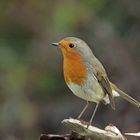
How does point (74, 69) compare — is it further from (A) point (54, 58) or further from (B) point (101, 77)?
(A) point (54, 58)

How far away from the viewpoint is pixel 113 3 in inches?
296

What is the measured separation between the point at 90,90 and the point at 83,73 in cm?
14

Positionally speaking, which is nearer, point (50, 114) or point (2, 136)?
point (2, 136)

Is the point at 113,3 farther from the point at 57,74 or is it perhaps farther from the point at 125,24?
the point at 57,74

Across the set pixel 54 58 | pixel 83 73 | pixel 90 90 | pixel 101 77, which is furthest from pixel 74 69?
pixel 54 58

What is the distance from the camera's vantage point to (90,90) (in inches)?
169

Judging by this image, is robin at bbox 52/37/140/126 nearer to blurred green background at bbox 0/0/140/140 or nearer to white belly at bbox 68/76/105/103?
white belly at bbox 68/76/105/103

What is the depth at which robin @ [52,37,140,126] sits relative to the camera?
406 cm

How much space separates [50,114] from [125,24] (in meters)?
1.51

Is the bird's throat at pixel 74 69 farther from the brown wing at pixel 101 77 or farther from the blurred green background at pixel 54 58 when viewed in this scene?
the blurred green background at pixel 54 58

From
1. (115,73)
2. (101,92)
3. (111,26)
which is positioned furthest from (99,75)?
(115,73)

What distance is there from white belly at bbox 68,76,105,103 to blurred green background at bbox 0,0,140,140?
2.73 meters

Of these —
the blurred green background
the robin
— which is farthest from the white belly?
the blurred green background

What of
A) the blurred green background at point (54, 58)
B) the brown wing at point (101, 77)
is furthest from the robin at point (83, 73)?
the blurred green background at point (54, 58)
